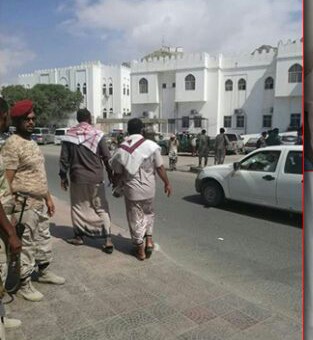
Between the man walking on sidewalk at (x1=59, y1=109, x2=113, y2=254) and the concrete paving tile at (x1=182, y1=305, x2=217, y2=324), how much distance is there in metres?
1.67

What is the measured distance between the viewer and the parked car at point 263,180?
6527 mm

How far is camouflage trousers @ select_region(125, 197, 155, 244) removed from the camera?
4488mm

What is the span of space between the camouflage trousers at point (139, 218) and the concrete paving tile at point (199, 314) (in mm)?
1333

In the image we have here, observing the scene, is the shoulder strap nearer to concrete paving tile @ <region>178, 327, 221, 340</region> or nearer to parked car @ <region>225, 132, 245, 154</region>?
concrete paving tile @ <region>178, 327, 221, 340</region>

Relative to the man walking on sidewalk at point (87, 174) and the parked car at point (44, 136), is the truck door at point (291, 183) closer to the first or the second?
the man walking on sidewalk at point (87, 174)

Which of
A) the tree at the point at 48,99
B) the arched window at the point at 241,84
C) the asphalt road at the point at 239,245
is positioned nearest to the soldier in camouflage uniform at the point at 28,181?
the asphalt road at the point at 239,245

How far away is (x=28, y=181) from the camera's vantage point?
11.1 ft

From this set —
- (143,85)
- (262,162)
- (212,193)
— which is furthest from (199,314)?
(143,85)

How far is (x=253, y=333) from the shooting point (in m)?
A: 2.97

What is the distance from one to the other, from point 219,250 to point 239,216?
2.03 metres

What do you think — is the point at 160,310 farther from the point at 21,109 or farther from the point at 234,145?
the point at 234,145

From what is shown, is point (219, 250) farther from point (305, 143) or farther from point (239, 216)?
point (305, 143)

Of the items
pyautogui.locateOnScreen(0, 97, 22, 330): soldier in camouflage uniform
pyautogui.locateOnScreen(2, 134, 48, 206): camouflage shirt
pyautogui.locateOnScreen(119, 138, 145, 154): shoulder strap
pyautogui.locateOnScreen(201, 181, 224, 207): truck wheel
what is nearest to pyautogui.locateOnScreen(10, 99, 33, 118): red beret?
pyautogui.locateOnScreen(2, 134, 48, 206): camouflage shirt

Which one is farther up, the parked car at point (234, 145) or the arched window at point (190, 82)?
the arched window at point (190, 82)
